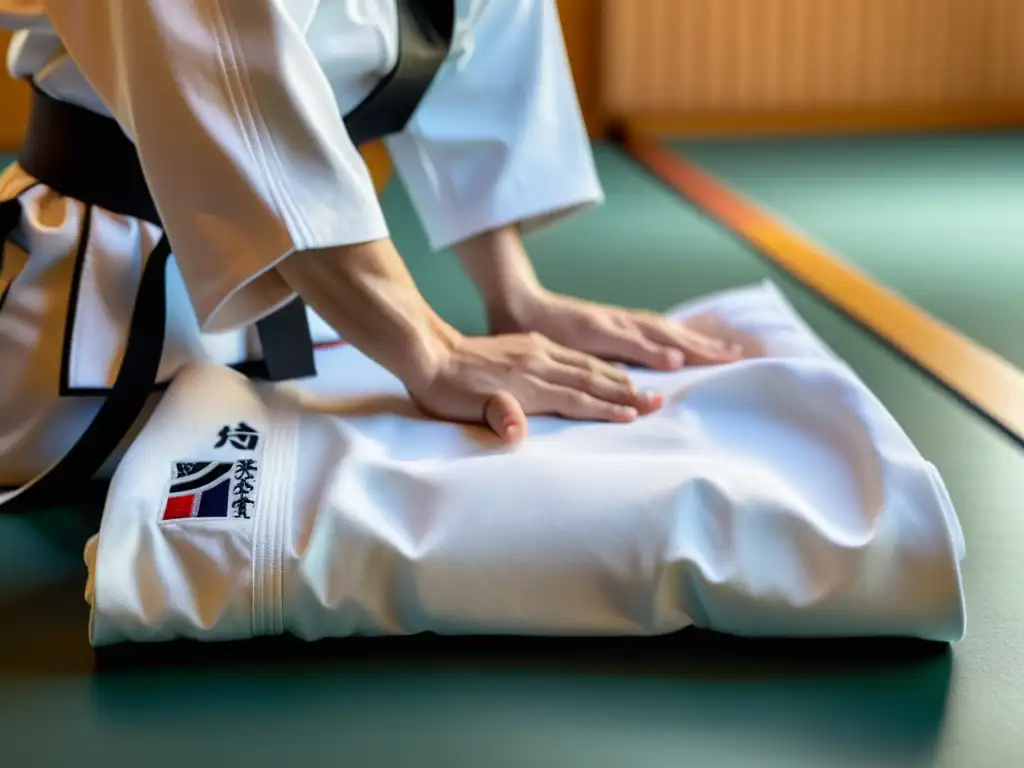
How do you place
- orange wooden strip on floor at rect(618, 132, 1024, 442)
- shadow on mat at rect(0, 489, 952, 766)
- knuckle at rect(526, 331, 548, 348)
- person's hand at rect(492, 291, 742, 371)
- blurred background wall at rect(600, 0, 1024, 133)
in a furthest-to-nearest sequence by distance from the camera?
blurred background wall at rect(600, 0, 1024, 133) → orange wooden strip on floor at rect(618, 132, 1024, 442) → person's hand at rect(492, 291, 742, 371) → knuckle at rect(526, 331, 548, 348) → shadow on mat at rect(0, 489, 952, 766)

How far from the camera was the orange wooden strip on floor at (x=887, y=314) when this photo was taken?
1.41 m

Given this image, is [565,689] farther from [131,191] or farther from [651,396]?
[131,191]

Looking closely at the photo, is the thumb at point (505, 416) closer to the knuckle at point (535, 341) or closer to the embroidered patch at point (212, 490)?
the knuckle at point (535, 341)

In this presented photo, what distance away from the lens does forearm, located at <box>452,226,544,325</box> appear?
1414 mm

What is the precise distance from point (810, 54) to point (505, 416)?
14.7 feet

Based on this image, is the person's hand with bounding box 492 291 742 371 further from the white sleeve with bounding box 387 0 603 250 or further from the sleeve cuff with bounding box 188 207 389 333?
the sleeve cuff with bounding box 188 207 389 333

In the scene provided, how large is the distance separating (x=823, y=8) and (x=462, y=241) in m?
4.05

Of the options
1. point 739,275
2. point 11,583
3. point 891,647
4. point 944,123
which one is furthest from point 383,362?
point 944,123

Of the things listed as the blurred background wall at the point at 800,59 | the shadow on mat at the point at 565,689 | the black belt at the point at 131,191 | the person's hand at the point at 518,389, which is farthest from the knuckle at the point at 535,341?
the blurred background wall at the point at 800,59

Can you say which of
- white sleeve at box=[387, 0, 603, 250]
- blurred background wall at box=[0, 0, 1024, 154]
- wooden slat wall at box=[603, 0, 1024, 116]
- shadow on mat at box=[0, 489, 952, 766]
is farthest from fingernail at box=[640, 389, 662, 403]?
wooden slat wall at box=[603, 0, 1024, 116]

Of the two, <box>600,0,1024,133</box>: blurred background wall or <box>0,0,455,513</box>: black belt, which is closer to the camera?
<box>0,0,455,513</box>: black belt

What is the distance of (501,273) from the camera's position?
1.43 metres

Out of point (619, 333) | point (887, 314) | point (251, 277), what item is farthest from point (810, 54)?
point (251, 277)

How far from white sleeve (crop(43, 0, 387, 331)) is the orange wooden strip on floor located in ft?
2.70
